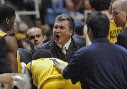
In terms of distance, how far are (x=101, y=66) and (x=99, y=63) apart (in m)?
0.04

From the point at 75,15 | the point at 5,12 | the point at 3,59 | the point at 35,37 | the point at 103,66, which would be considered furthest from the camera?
the point at 75,15

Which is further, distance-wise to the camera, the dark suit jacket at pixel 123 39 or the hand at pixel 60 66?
the dark suit jacket at pixel 123 39

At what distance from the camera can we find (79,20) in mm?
14070

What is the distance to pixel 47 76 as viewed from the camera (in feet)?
21.0

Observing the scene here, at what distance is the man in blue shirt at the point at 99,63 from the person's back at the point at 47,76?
0.78ft

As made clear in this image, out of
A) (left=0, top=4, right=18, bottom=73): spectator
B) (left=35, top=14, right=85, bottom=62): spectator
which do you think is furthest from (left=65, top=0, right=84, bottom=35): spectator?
(left=0, top=4, right=18, bottom=73): spectator

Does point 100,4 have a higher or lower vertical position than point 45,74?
higher

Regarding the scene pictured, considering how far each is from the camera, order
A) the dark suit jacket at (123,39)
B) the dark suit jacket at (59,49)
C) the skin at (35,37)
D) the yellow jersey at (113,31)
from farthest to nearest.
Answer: the skin at (35,37) → the dark suit jacket at (59,49) → the yellow jersey at (113,31) → the dark suit jacket at (123,39)

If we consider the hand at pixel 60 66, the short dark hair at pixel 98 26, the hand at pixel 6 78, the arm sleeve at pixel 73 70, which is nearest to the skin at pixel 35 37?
the hand at pixel 6 78

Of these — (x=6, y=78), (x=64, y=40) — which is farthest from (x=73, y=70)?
(x=64, y=40)

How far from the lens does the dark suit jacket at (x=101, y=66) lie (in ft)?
19.9

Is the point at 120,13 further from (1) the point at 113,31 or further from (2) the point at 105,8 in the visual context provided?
(1) the point at 113,31

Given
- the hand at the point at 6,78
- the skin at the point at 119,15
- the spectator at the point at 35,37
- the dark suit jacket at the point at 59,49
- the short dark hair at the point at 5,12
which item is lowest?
the spectator at the point at 35,37

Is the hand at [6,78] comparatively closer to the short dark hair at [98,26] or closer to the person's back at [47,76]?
the person's back at [47,76]
